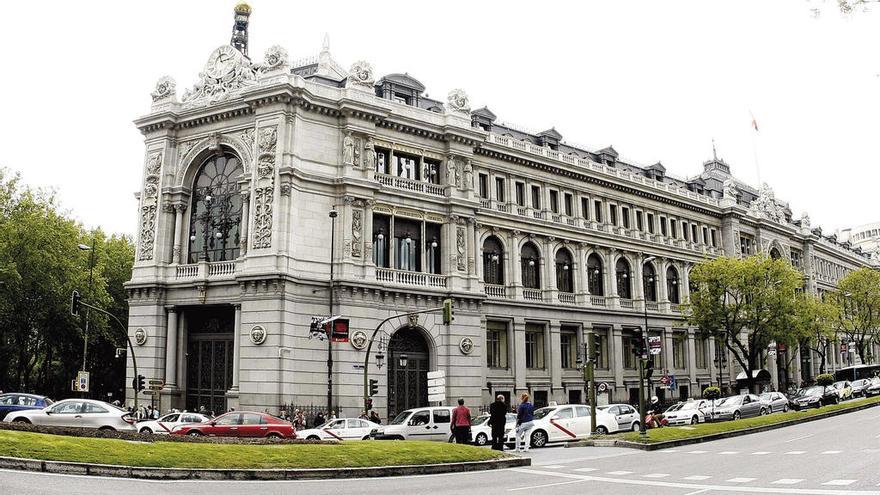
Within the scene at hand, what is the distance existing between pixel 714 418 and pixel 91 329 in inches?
1674

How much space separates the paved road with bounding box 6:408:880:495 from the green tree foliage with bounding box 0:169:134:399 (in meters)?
37.7

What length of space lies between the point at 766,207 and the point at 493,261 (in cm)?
3962

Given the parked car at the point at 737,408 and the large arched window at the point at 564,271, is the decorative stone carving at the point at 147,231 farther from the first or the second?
the parked car at the point at 737,408

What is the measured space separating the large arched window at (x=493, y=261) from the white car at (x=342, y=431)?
1975cm

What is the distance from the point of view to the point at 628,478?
18.9m

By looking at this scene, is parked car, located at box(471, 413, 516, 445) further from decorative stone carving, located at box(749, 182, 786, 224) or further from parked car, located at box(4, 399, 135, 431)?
decorative stone carving, located at box(749, 182, 786, 224)

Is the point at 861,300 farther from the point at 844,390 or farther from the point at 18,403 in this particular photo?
the point at 18,403

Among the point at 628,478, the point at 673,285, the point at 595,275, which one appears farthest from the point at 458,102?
the point at 628,478

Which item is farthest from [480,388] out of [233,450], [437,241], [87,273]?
[87,273]

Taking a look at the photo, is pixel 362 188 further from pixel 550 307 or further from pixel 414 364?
pixel 550 307

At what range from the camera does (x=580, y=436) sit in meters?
31.6

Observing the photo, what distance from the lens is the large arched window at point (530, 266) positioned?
5144 cm

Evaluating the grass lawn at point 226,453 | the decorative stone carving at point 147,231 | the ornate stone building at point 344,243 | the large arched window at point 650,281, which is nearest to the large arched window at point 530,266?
the ornate stone building at point 344,243

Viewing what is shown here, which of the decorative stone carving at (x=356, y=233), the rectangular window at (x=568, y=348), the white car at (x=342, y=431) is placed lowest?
the white car at (x=342, y=431)
